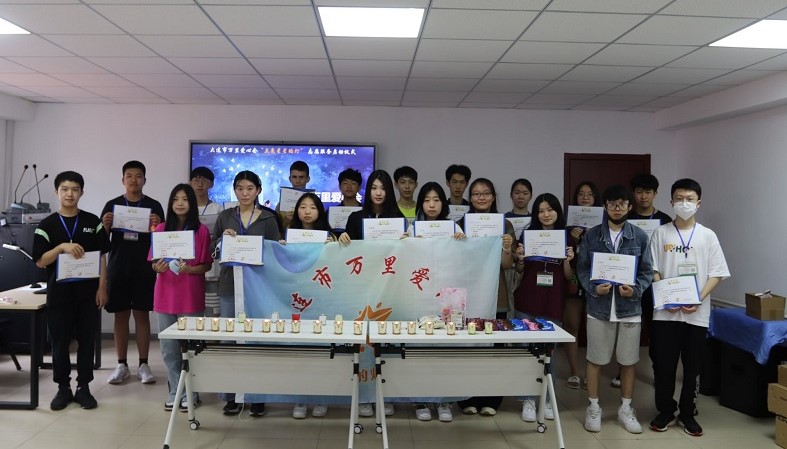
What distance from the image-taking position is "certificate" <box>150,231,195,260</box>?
3152 millimetres

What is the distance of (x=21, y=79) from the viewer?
14.9 feet

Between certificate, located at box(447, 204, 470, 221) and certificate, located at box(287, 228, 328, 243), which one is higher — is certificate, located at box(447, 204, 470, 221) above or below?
above

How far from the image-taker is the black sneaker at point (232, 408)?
3385 millimetres

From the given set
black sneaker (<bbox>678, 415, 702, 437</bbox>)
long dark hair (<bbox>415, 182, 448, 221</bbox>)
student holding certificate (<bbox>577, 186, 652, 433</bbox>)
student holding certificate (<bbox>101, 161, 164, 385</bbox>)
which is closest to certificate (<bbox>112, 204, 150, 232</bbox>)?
student holding certificate (<bbox>101, 161, 164, 385</bbox>)

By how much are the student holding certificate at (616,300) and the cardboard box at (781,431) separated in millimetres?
792

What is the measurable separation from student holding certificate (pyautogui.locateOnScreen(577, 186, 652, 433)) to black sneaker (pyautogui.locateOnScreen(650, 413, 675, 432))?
106 mm

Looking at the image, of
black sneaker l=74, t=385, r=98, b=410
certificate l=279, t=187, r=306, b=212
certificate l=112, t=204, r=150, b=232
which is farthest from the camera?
certificate l=279, t=187, r=306, b=212

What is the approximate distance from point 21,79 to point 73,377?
8.78 ft

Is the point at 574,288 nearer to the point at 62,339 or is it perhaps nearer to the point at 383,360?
the point at 383,360

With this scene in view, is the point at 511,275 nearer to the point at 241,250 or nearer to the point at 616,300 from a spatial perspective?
the point at 616,300

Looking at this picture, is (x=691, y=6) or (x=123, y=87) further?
(x=123, y=87)

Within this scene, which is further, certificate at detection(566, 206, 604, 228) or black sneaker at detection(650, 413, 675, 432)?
certificate at detection(566, 206, 604, 228)

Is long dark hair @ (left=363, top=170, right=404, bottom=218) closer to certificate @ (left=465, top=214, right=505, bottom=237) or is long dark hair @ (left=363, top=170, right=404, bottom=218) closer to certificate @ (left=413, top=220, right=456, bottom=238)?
certificate @ (left=413, top=220, right=456, bottom=238)

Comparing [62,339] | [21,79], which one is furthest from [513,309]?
[21,79]
